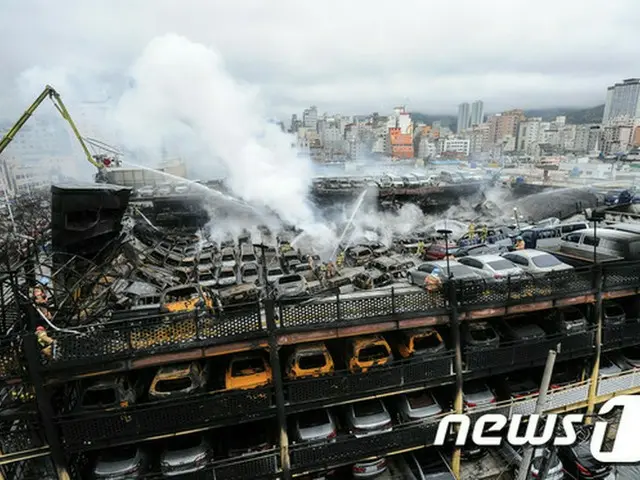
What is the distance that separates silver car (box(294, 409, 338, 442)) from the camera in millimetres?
11066

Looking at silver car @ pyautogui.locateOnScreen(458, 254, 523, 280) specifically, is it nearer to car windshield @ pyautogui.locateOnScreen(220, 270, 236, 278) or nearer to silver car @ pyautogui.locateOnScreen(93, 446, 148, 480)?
silver car @ pyautogui.locateOnScreen(93, 446, 148, 480)

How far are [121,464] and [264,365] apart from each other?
482 centimetres

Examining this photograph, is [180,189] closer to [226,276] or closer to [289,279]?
[226,276]

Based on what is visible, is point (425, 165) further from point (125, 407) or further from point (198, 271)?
point (125, 407)

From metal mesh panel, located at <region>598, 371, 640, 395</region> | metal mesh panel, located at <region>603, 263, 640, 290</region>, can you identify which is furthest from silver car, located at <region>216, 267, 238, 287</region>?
metal mesh panel, located at <region>598, 371, 640, 395</region>

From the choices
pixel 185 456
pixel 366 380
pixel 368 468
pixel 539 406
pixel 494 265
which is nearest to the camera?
pixel 539 406

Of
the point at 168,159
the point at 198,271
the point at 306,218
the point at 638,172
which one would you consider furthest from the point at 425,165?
the point at 198,271

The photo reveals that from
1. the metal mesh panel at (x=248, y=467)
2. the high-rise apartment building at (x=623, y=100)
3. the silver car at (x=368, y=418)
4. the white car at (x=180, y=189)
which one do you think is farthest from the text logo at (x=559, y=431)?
the high-rise apartment building at (x=623, y=100)

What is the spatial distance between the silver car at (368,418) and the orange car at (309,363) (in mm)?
1857

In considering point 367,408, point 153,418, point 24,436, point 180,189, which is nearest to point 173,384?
point 153,418

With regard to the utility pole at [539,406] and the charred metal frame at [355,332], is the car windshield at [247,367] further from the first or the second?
the utility pole at [539,406]

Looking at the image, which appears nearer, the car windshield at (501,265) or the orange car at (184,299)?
the orange car at (184,299)

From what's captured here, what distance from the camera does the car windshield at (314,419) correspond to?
37.9 feet

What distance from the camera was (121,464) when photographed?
10.1m
